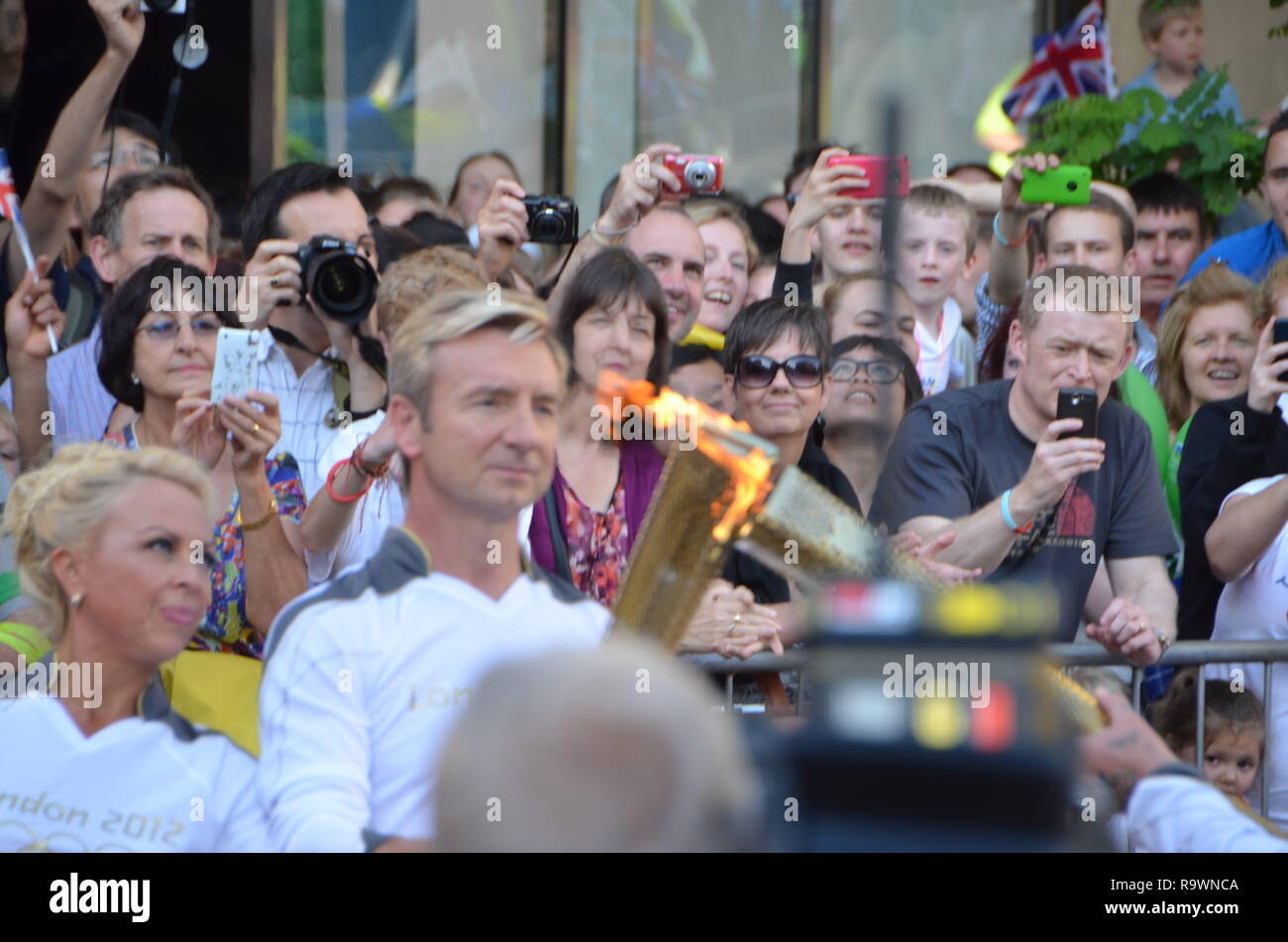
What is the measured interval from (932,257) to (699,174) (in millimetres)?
1211

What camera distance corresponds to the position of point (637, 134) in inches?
362

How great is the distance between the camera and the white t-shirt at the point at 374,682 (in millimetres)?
2744

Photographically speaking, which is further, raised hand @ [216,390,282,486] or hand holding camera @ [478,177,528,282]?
hand holding camera @ [478,177,528,282]

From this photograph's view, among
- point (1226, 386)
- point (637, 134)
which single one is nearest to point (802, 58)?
point (637, 134)

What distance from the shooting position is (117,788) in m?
2.95

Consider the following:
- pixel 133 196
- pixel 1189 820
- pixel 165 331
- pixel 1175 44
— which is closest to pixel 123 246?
pixel 133 196

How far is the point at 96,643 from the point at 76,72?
4542mm

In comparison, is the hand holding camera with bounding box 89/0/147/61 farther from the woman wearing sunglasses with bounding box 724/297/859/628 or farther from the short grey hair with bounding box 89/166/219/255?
the woman wearing sunglasses with bounding box 724/297/859/628

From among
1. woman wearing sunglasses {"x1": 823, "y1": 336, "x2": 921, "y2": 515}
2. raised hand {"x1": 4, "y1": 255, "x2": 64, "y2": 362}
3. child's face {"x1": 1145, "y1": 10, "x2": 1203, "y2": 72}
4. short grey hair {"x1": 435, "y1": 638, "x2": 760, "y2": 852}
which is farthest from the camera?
child's face {"x1": 1145, "y1": 10, "x2": 1203, "y2": 72}

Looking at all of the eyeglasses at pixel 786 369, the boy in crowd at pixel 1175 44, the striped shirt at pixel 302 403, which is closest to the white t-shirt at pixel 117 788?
the striped shirt at pixel 302 403

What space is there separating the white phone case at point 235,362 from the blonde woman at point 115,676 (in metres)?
0.58

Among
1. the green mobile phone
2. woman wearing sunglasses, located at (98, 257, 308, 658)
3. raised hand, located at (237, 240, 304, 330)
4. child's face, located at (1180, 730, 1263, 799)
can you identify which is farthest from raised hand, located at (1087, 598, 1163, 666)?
raised hand, located at (237, 240, 304, 330)

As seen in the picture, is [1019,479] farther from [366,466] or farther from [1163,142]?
[1163,142]

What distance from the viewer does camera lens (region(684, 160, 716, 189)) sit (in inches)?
200
